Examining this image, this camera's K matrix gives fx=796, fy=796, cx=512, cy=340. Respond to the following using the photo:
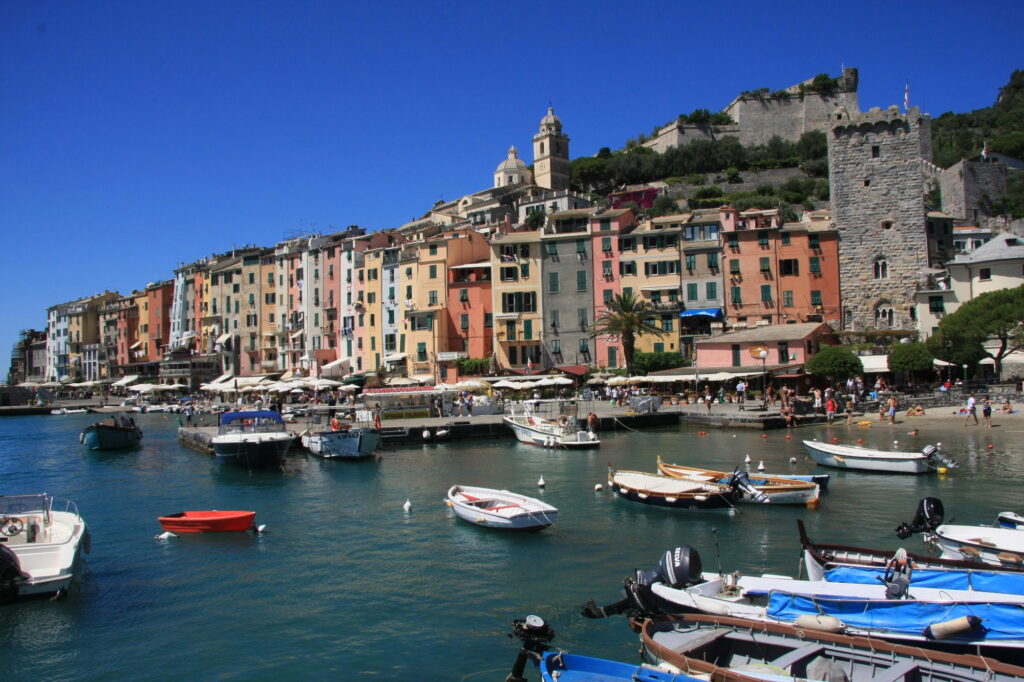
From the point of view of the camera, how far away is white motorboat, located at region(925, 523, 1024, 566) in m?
15.9

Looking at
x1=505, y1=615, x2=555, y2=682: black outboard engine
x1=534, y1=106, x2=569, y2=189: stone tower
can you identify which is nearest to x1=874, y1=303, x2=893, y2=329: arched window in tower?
x1=505, y1=615, x2=555, y2=682: black outboard engine

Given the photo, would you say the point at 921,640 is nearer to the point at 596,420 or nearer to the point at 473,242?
the point at 596,420

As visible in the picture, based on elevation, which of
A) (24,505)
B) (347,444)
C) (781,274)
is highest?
(781,274)

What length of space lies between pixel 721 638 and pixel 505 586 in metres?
6.66

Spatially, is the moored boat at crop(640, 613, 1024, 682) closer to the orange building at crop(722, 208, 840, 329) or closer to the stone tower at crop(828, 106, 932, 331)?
the orange building at crop(722, 208, 840, 329)

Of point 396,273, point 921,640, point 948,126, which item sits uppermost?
point 948,126

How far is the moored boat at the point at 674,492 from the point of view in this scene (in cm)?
2380

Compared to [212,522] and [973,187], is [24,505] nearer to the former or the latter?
[212,522]

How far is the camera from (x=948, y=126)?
404ft

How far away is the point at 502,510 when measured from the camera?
2236 centimetres

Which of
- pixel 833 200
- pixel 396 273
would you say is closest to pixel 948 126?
pixel 833 200

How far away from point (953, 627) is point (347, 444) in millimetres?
30011

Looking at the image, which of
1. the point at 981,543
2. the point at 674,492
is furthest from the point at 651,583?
the point at 674,492

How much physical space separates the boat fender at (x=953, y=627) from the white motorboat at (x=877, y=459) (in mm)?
18831
